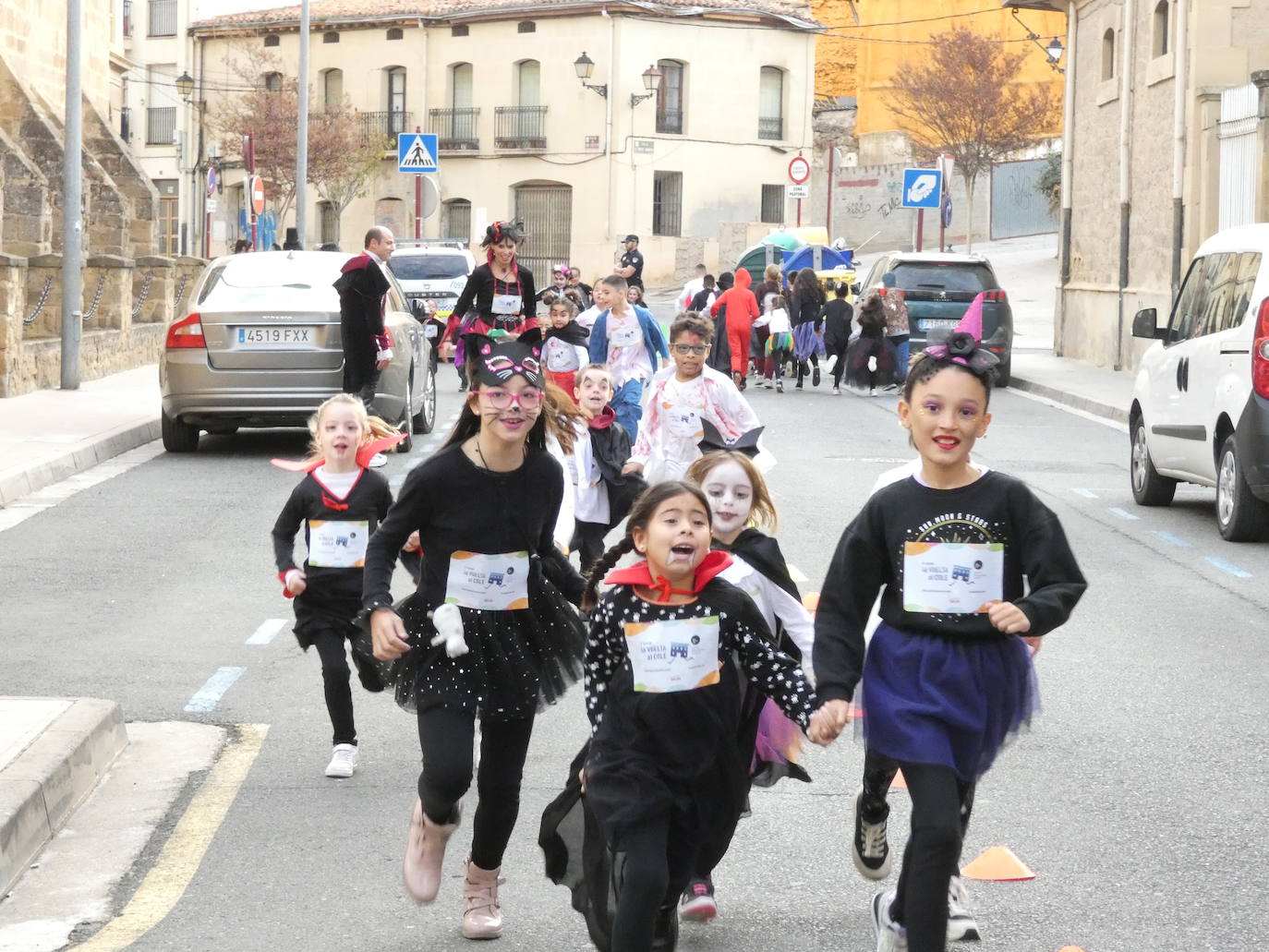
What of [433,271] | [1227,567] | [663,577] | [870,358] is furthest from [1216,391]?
[433,271]

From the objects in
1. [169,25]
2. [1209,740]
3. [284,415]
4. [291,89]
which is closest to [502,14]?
[291,89]

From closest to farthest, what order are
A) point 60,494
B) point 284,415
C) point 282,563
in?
point 282,563
point 60,494
point 284,415

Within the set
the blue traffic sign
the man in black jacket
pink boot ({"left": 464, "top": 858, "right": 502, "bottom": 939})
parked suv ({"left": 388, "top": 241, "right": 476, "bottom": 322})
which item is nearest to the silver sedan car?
the man in black jacket

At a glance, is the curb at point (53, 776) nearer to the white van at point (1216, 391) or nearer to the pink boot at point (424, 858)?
the pink boot at point (424, 858)

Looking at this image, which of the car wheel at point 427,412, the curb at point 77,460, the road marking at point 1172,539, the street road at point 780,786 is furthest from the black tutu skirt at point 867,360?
the road marking at point 1172,539

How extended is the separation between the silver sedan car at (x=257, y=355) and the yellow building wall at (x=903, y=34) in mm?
50950

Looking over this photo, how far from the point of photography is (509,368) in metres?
4.93

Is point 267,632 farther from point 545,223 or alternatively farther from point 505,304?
point 545,223

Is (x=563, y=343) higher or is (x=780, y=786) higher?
(x=563, y=343)

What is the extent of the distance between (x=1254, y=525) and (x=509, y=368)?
8.42 metres

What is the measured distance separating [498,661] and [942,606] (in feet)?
3.87

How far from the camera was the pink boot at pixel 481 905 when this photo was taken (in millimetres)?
4871

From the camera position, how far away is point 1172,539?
1256cm

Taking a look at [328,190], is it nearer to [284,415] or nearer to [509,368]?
[284,415]
